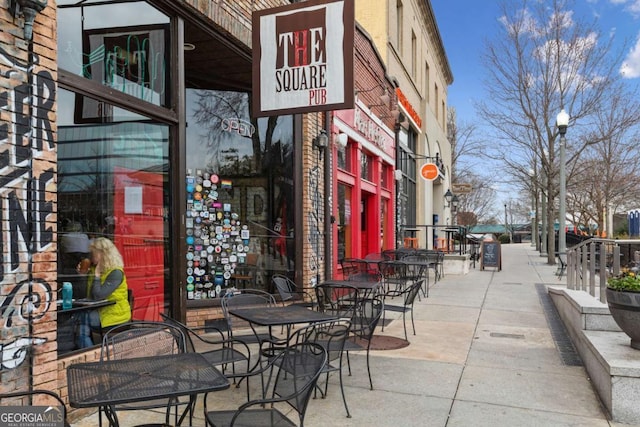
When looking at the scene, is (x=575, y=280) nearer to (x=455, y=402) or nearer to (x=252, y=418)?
(x=455, y=402)

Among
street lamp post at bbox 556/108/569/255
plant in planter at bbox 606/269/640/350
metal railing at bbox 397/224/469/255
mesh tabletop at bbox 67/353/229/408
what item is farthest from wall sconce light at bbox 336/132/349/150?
mesh tabletop at bbox 67/353/229/408

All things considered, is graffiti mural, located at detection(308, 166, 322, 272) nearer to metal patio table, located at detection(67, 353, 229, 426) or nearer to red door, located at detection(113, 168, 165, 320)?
red door, located at detection(113, 168, 165, 320)

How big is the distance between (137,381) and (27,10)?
2.61m

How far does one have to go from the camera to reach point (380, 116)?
45.5 ft

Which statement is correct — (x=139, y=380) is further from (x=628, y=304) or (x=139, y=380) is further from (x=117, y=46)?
(x=628, y=304)

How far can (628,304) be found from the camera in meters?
4.41

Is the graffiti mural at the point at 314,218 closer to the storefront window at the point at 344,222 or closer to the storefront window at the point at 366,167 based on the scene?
the storefront window at the point at 344,222

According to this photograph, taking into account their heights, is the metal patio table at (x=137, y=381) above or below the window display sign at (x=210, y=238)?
below

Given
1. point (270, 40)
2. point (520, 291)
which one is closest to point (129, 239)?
point (270, 40)

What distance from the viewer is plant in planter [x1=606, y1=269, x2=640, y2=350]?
4384mm

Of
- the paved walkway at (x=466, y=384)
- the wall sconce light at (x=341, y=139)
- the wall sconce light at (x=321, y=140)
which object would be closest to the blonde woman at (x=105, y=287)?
the paved walkway at (x=466, y=384)

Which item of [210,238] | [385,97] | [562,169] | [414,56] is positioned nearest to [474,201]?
[414,56]

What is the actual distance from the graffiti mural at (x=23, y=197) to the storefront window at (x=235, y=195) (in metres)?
3.45

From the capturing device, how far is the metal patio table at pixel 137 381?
246 cm
